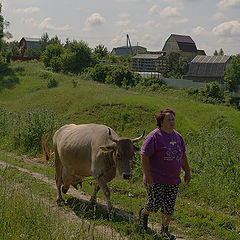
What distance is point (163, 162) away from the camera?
5.91 metres

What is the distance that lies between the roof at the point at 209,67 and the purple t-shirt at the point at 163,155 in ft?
153

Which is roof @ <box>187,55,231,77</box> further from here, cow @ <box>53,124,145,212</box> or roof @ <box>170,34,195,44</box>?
cow @ <box>53,124,145,212</box>

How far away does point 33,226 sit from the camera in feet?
15.7

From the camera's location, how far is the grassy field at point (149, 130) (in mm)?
7598

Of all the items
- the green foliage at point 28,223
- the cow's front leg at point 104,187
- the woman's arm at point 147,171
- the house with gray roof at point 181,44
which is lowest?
the cow's front leg at point 104,187

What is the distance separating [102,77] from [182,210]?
36.0m

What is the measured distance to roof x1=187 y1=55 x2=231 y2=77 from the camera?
51156 mm

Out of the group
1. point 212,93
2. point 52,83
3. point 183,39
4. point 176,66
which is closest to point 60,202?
point 52,83

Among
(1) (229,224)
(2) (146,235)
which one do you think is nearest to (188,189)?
(1) (229,224)

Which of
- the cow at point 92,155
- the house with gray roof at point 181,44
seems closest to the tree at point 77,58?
the house with gray roof at point 181,44

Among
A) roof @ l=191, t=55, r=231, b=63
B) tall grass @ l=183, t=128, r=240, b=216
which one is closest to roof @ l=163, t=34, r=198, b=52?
roof @ l=191, t=55, r=231, b=63

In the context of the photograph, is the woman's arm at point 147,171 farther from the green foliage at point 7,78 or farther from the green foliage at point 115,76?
the green foliage at point 115,76

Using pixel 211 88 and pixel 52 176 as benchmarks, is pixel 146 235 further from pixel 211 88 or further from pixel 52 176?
pixel 211 88

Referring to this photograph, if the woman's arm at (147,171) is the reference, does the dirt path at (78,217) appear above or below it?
below
